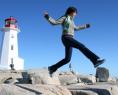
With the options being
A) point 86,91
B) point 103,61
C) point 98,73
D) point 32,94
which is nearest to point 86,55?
point 103,61

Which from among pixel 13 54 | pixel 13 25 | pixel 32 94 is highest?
pixel 13 25

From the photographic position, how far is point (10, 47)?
7225 centimetres

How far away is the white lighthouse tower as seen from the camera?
70.0m

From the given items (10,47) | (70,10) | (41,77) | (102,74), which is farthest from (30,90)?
(10,47)

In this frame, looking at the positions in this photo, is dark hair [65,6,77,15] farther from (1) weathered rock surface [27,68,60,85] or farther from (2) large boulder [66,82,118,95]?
(1) weathered rock surface [27,68,60,85]

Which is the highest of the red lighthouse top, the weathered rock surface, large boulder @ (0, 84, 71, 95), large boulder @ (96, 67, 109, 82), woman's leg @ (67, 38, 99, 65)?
the red lighthouse top

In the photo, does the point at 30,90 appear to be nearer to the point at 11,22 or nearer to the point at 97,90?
the point at 97,90

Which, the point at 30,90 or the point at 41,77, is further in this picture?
A: the point at 41,77

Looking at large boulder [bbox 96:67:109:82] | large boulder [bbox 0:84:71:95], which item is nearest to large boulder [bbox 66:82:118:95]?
large boulder [bbox 0:84:71:95]

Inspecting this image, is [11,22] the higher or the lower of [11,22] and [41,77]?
the higher

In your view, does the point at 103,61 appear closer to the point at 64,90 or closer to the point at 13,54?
the point at 64,90

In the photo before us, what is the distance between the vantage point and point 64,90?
928cm

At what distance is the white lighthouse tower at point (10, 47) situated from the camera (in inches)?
2756

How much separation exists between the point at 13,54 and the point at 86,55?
6095cm
